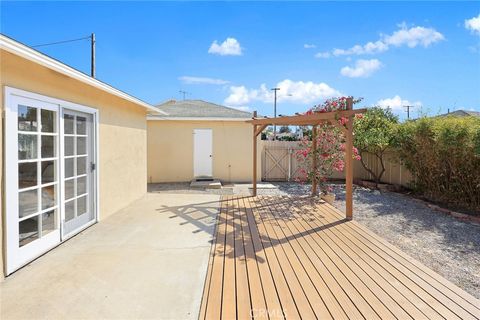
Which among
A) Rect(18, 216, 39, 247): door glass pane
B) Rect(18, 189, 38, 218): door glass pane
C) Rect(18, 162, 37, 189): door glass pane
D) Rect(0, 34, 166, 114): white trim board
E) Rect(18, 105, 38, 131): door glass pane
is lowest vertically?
Rect(18, 216, 39, 247): door glass pane

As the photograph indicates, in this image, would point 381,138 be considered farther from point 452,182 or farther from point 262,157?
point 262,157

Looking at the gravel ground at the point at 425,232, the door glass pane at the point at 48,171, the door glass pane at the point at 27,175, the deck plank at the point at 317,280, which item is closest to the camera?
the deck plank at the point at 317,280

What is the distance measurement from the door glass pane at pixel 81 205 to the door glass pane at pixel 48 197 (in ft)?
2.53

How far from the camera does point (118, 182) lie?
5914 mm

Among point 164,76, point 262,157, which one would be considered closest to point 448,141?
point 262,157

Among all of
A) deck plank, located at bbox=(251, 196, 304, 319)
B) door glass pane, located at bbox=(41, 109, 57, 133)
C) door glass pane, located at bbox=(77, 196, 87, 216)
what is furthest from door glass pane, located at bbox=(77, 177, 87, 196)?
deck plank, located at bbox=(251, 196, 304, 319)

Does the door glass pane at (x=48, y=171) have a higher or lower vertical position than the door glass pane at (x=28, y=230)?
higher

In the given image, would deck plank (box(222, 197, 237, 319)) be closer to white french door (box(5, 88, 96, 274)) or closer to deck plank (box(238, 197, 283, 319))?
deck plank (box(238, 197, 283, 319))

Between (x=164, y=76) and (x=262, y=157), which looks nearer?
(x=262, y=157)

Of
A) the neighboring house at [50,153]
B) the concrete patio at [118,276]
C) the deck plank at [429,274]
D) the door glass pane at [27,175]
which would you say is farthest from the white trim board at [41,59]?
the deck plank at [429,274]

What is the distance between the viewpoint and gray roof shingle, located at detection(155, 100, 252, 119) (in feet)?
33.0

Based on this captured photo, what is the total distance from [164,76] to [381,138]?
38.6 feet

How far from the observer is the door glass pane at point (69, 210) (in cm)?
407

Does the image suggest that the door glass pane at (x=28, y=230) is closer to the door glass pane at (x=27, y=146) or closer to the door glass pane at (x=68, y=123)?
the door glass pane at (x=27, y=146)
